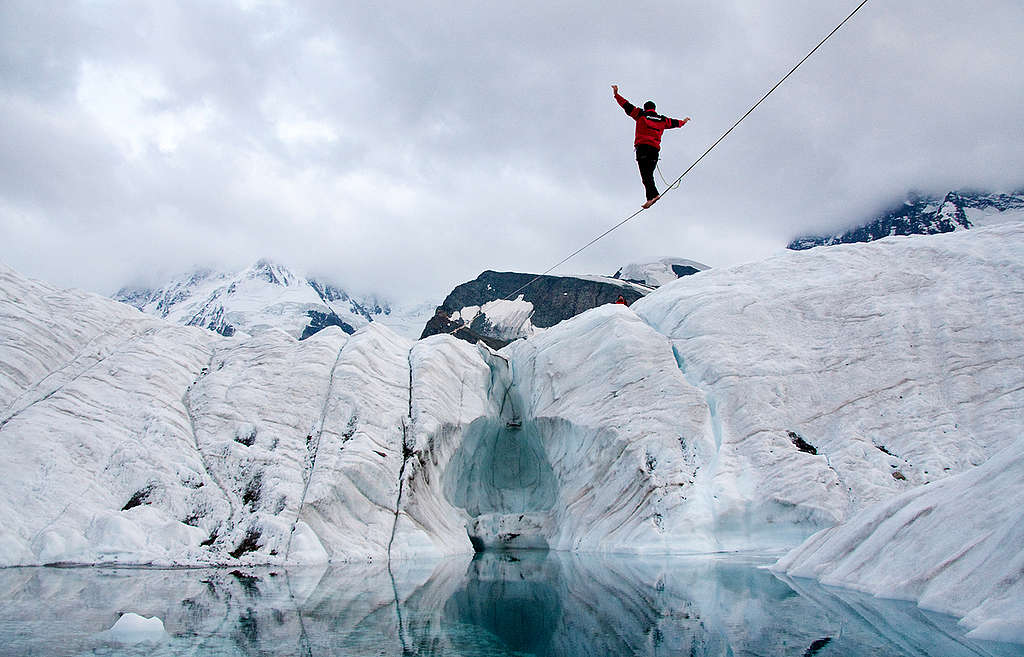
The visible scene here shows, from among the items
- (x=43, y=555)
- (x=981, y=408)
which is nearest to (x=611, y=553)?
(x=981, y=408)

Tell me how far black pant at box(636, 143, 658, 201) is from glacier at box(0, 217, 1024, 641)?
597 centimetres

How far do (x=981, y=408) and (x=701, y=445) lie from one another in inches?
242

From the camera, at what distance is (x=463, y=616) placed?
7133 mm

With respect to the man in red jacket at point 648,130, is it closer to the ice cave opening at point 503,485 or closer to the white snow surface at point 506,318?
the ice cave opening at point 503,485

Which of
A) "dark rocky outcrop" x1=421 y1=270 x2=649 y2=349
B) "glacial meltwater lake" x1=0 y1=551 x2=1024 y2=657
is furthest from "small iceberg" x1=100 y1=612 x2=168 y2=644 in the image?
"dark rocky outcrop" x1=421 y1=270 x2=649 y2=349

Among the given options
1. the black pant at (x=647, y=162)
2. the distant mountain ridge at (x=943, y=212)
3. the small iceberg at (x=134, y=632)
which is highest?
the distant mountain ridge at (x=943, y=212)

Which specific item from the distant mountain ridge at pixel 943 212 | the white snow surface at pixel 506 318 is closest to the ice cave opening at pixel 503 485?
the white snow surface at pixel 506 318

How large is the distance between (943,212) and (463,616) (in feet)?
553

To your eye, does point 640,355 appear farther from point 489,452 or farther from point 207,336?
point 207,336

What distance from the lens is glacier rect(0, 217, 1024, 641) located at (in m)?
13.4

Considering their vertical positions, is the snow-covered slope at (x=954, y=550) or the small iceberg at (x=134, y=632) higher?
the snow-covered slope at (x=954, y=550)

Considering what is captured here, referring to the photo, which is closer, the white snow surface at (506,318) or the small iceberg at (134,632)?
the small iceberg at (134,632)

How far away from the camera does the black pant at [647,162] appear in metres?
10.8

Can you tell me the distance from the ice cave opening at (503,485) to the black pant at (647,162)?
10040 mm
